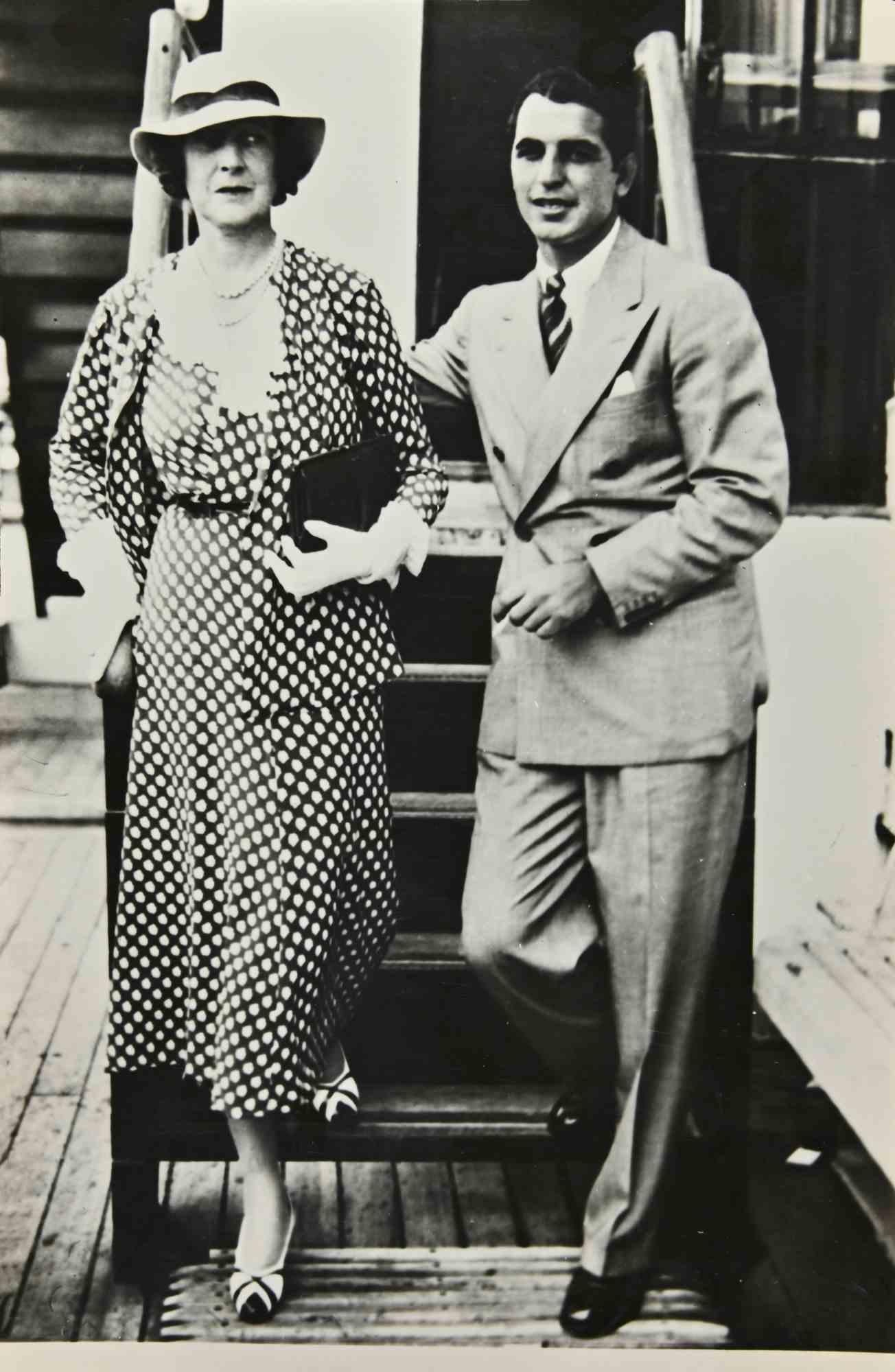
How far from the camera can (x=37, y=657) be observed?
2.83 metres

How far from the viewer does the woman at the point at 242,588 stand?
256 centimetres

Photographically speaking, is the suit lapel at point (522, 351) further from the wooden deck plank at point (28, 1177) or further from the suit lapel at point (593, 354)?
the wooden deck plank at point (28, 1177)

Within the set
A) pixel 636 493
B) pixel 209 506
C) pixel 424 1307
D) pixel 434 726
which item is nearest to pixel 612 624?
pixel 636 493

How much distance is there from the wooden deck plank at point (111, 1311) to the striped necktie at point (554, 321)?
1.79 meters

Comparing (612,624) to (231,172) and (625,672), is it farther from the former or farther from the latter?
(231,172)

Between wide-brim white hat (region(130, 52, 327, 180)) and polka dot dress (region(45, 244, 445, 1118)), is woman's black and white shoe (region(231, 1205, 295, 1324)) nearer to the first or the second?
polka dot dress (region(45, 244, 445, 1118))

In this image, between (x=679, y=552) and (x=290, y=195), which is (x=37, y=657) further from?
(x=679, y=552)

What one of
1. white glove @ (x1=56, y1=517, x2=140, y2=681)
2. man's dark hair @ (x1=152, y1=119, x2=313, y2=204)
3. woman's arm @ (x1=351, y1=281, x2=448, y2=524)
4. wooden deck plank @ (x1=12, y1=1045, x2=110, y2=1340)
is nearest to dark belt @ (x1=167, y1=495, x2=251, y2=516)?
white glove @ (x1=56, y1=517, x2=140, y2=681)

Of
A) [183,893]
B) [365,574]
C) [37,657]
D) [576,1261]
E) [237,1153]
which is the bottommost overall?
[576,1261]

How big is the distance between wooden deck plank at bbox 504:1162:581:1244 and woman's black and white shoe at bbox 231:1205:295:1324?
45 cm

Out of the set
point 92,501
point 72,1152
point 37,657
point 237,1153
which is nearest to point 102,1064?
point 72,1152

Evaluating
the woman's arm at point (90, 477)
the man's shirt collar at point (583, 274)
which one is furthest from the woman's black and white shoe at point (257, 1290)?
the man's shirt collar at point (583, 274)

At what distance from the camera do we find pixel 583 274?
2.60m

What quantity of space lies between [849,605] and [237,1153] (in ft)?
4.94
